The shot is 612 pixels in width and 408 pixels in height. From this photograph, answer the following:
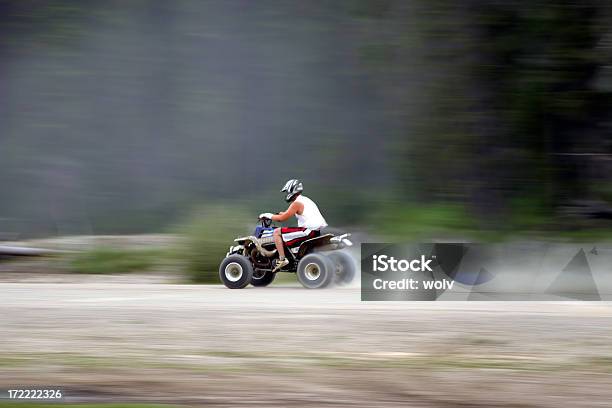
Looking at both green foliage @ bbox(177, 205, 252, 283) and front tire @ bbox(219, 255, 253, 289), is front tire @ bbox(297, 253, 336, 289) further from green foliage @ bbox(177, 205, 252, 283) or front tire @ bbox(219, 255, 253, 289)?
green foliage @ bbox(177, 205, 252, 283)

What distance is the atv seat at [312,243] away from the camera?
14.6 m

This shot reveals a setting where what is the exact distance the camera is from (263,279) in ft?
49.9

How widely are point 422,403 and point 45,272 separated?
13.7m

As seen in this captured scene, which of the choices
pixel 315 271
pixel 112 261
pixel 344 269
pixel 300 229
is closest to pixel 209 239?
pixel 300 229

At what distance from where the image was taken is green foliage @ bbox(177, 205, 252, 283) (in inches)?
635

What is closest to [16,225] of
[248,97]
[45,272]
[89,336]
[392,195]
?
[45,272]

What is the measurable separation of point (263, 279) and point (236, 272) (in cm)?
71

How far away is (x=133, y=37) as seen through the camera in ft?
76.7

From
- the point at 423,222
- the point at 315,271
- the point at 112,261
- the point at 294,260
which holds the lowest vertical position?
the point at 315,271

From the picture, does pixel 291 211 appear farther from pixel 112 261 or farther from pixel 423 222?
pixel 112 261

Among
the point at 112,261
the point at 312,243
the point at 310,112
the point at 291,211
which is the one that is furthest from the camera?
the point at 310,112

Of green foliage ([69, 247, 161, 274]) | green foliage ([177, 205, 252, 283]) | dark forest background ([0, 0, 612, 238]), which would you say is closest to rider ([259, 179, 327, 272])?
green foliage ([177, 205, 252, 283])

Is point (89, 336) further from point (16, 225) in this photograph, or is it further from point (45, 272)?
point (16, 225)

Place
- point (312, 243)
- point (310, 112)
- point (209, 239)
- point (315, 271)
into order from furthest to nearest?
point (310, 112) < point (209, 239) < point (312, 243) < point (315, 271)
